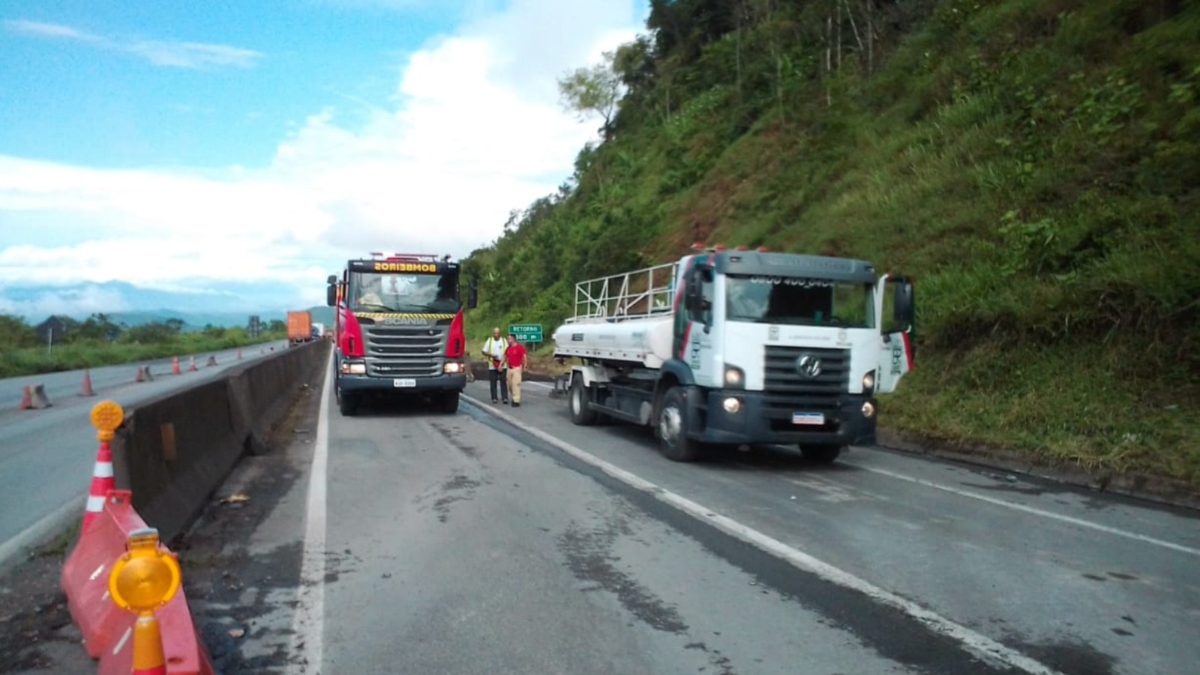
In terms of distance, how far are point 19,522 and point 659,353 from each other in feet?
24.6

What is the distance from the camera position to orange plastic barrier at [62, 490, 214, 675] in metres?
4.32

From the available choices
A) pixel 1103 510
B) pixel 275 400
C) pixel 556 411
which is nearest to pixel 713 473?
pixel 1103 510

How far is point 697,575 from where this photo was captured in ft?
22.6

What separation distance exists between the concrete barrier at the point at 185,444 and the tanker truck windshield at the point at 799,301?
5.94m

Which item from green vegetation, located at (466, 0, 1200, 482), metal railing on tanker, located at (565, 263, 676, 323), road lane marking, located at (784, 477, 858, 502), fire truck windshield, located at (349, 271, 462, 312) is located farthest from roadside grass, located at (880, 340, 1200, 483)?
fire truck windshield, located at (349, 271, 462, 312)

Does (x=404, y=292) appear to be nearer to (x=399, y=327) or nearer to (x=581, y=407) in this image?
(x=399, y=327)

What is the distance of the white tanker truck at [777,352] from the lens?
11.4 m

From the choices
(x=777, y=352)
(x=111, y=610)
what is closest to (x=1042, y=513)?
(x=777, y=352)

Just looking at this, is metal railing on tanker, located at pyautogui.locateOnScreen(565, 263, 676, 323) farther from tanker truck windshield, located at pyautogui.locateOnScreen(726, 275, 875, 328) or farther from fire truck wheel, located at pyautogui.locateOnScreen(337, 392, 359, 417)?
fire truck wheel, located at pyautogui.locateOnScreen(337, 392, 359, 417)

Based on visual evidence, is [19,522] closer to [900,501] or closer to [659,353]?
[659,353]

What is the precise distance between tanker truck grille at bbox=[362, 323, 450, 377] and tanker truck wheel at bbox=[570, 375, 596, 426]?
2651 millimetres

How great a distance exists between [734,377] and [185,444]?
5902 millimetres

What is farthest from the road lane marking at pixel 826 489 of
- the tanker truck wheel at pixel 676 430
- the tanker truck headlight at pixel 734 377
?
the tanker truck wheel at pixel 676 430

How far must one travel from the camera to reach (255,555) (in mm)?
7398
